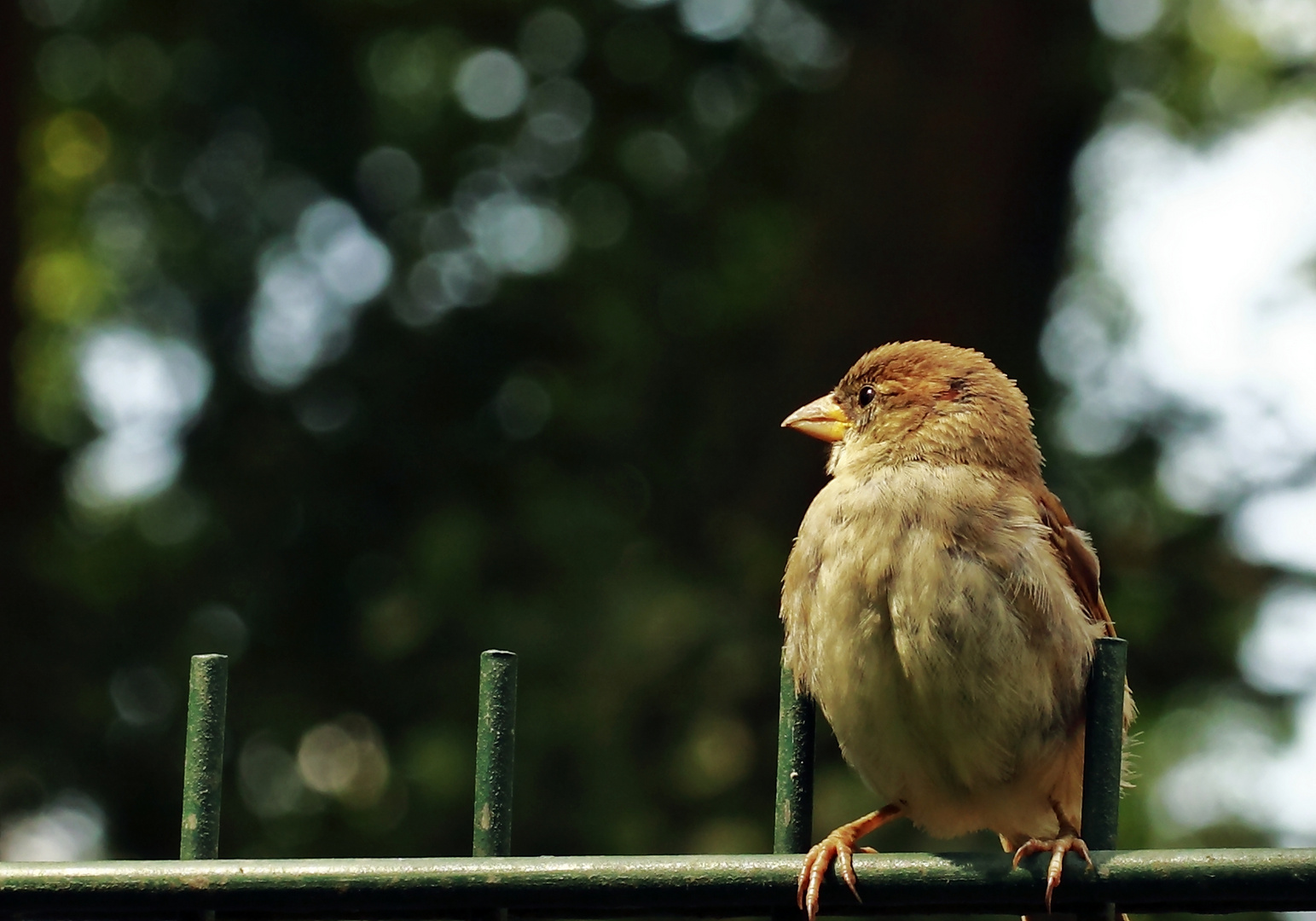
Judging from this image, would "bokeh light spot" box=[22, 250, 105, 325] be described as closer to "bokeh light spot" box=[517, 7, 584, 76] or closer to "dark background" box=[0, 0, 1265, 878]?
"dark background" box=[0, 0, 1265, 878]

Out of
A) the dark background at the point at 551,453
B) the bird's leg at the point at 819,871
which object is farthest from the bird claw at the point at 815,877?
the dark background at the point at 551,453

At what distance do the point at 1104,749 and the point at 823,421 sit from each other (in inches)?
73.4

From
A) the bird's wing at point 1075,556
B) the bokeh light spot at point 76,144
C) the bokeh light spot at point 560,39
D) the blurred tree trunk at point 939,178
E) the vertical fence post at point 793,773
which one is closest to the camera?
the vertical fence post at point 793,773

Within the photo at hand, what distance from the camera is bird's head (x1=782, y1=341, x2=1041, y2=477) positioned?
3340mm

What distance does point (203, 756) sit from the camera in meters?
1.81

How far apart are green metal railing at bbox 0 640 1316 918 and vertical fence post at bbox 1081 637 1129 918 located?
0.33 ft

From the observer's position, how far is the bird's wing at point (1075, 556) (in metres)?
3.18

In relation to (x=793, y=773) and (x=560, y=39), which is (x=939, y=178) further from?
(x=793, y=773)

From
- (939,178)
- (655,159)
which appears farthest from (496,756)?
(655,159)

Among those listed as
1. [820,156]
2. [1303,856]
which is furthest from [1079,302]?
[1303,856]

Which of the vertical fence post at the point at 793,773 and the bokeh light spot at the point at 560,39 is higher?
the bokeh light spot at the point at 560,39

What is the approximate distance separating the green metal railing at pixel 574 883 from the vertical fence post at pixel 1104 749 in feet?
0.33

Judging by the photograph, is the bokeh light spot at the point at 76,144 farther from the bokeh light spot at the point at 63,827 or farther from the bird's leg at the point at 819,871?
the bird's leg at the point at 819,871

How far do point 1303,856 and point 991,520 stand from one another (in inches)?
54.4
